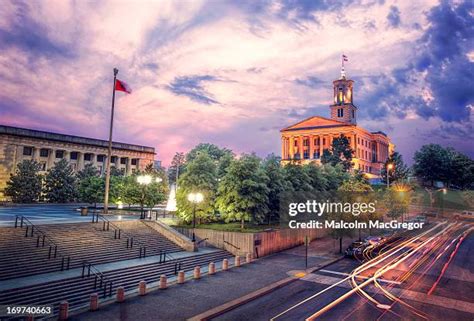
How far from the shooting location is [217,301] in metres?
15.9

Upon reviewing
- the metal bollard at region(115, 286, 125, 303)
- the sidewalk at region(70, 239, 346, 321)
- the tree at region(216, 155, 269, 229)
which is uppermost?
the tree at region(216, 155, 269, 229)

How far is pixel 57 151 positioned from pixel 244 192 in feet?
177

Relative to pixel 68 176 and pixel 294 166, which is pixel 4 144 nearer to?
pixel 68 176

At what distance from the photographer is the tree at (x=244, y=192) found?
29.8 meters

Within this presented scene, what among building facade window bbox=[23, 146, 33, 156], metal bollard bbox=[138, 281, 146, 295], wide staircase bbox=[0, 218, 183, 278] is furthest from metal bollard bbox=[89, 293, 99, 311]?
building facade window bbox=[23, 146, 33, 156]

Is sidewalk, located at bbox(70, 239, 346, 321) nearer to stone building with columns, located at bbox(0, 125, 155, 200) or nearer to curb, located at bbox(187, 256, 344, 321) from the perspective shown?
curb, located at bbox(187, 256, 344, 321)

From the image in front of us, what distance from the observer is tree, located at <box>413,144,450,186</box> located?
8869 cm

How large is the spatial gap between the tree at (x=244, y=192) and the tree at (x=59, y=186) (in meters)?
33.1

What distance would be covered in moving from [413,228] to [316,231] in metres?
22.3

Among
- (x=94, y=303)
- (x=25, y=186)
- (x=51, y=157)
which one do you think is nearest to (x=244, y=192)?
(x=94, y=303)

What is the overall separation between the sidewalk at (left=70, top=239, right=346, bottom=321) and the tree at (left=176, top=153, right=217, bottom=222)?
8.95 meters

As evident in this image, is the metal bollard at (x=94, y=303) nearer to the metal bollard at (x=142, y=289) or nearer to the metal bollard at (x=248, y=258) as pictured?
the metal bollard at (x=142, y=289)

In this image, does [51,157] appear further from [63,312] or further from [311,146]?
[311,146]

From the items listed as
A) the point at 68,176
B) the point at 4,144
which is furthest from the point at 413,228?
the point at 4,144
